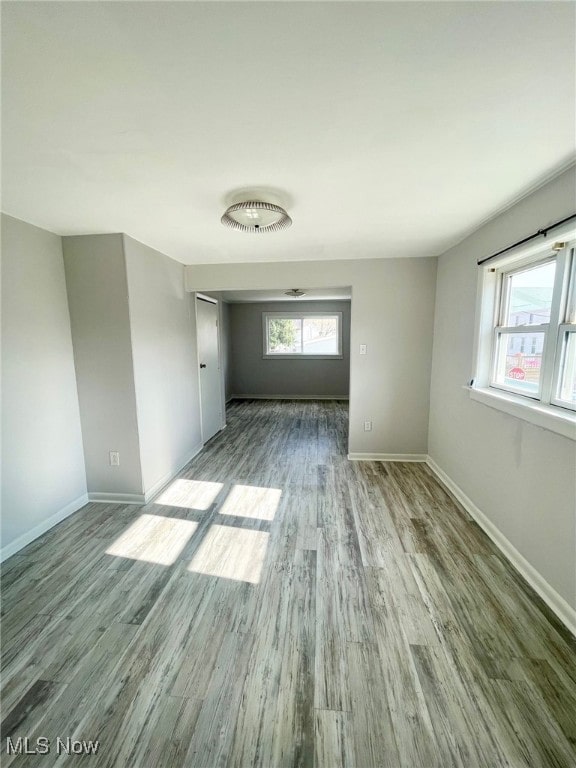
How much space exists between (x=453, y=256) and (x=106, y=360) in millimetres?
3184

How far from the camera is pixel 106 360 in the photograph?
241cm

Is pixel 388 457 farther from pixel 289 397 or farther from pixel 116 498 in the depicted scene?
pixel 289 397

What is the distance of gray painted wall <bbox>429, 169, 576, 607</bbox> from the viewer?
1.47m

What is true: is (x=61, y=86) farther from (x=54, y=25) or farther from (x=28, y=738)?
(x=28, y=738)

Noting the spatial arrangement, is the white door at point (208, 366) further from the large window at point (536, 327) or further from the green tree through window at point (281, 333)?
the large window at point (536, 327)

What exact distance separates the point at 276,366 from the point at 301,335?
0.89 metres

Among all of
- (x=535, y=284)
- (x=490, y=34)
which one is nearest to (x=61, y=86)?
(x=490, y=34)

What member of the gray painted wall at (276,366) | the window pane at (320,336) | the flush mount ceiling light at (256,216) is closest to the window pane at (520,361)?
the flush mount ceiling light at (256,216)

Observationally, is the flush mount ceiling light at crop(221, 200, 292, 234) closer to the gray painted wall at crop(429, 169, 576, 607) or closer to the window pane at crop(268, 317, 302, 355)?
the gray painted wall at crop(429, 169, 576, 607)

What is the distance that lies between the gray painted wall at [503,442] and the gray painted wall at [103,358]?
9.06ft

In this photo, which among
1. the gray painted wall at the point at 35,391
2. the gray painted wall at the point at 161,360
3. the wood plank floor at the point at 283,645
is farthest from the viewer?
the gray painted wall at the point at 161,360

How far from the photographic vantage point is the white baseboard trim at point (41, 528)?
192 centimetres

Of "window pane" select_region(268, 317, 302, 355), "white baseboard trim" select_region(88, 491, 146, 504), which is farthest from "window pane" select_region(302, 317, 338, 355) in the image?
"white baseboard trim" select_region(88, 491, 146, 504)

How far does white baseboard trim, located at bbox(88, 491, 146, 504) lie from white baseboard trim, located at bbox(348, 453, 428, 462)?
7.27 feet
